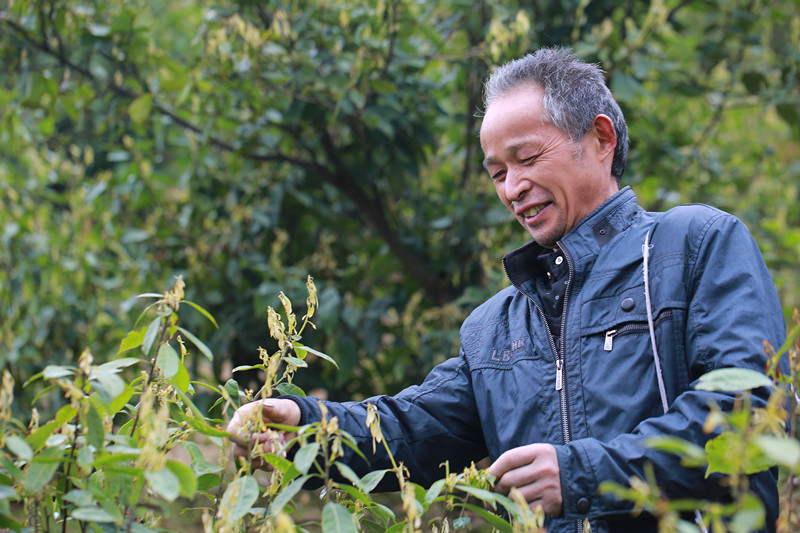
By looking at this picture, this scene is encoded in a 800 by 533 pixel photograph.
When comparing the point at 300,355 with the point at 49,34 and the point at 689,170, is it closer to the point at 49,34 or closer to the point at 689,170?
the point at 49,34

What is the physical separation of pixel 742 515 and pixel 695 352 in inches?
30.1

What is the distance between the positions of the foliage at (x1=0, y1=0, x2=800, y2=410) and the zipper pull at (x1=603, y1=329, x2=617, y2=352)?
67.1 inches

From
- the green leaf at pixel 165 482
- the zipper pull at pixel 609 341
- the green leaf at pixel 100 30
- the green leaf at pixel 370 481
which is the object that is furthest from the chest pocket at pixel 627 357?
the green leaf at pixel 100 30

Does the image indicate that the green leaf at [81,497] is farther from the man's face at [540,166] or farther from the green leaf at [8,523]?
the man's face at [540,166]

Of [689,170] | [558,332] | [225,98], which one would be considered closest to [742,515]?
[558,332]

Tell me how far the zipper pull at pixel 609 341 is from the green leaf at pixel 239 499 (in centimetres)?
81

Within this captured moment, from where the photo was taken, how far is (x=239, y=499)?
1.07 metres

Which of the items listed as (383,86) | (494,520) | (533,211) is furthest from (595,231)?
(383,86)

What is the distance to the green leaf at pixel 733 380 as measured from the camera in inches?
36.7

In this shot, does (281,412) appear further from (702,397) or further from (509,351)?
→ (702,397)

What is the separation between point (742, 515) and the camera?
2.43ft

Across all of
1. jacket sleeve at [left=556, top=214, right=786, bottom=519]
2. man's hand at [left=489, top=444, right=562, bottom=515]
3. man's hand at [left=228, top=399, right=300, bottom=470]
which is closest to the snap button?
jacket sleeve at [left=556, top=214, right=786, bottom=519]

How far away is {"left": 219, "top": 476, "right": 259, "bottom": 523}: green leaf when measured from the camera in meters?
1.04

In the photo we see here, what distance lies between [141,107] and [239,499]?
104 inches
